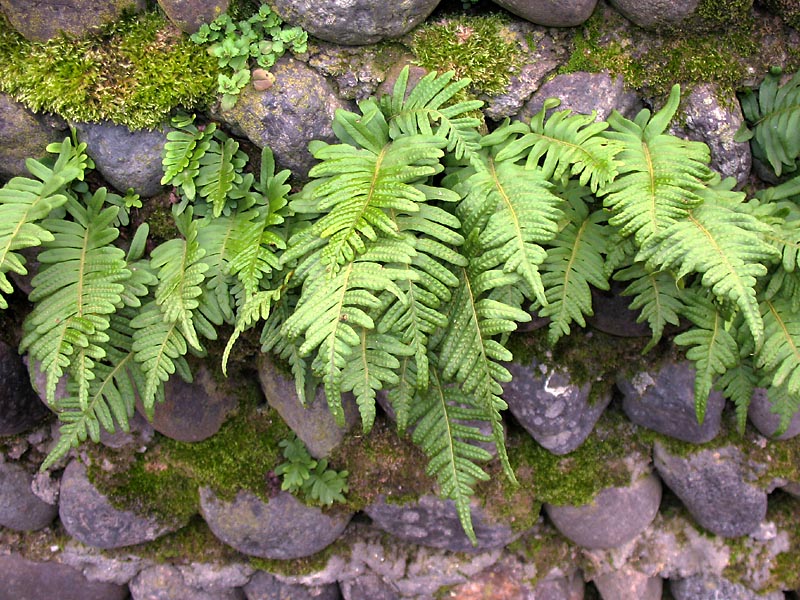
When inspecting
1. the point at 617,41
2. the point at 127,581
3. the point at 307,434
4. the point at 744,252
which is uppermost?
the point at 617,41

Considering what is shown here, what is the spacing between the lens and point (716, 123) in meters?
2.63

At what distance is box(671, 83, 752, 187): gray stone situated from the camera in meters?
2.63

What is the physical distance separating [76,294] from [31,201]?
1.31 ft

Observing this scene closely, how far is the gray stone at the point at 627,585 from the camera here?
3.45 metres

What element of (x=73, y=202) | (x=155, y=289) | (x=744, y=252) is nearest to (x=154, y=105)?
(x=73, y=202)

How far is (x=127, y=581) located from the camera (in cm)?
357

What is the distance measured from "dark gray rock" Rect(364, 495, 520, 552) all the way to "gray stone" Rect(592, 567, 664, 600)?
65cm

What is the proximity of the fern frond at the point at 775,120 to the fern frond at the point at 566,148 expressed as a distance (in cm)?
75

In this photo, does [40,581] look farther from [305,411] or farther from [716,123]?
[716,123]

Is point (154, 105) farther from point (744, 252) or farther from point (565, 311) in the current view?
point (744, 252)

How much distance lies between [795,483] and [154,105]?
3.61 m

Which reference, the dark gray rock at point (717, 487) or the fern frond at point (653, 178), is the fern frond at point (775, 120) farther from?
the dark gray rock at point (717, 487)

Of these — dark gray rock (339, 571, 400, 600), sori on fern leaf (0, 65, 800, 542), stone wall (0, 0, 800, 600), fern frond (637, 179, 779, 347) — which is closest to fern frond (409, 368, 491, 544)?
sori on fern leaf (0, 65, 800, 542)

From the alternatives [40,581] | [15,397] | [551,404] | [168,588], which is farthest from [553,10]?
[40,581]
